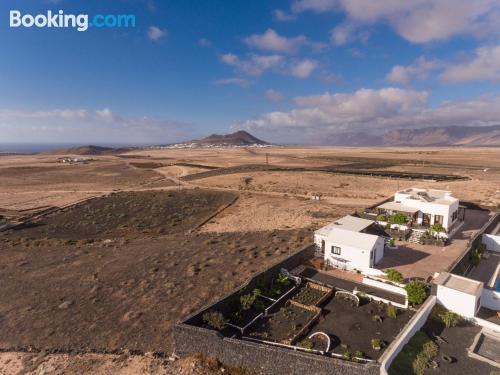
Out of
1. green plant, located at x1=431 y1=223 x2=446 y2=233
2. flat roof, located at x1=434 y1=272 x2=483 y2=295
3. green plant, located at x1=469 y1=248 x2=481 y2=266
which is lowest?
green plant, located at x1=469 y1=248 x2=481 y2=266

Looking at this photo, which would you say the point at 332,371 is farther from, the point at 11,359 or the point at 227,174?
the point at 227,174

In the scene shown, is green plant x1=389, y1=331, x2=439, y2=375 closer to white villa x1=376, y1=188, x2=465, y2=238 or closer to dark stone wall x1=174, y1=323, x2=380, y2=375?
dark stone wall x1=174, y1=323, x2=380, y2=375

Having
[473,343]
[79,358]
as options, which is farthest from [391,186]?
[79,358]

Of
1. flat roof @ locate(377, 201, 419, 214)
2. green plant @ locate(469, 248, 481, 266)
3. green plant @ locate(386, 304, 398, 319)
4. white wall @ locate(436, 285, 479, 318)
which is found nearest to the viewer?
white wall @ locate(436, 285, 479, 318)

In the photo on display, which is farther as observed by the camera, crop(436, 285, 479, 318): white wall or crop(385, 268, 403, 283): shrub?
crop(385, 268, 403, 283): shrub

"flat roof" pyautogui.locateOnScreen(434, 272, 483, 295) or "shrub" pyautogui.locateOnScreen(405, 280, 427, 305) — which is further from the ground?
"flat roof" pyautogui.locateOnScreen(434, 272, 483, 295)

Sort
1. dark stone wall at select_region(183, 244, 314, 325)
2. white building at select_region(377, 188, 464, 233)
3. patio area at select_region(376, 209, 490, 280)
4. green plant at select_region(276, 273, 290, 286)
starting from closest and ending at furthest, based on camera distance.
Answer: dark stone wall at select_region(183, 244, 314, 325)
green plant at select_region(276, 273, 290, 286)
patio area at select_region(376, 209, 490, 280)
white building at select_region(377, 188, 464, 233)

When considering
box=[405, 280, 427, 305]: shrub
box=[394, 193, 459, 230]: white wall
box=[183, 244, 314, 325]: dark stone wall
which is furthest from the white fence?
box=[394, 193, 459, 230]: white wall

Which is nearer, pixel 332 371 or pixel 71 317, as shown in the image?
pixel 332 371
